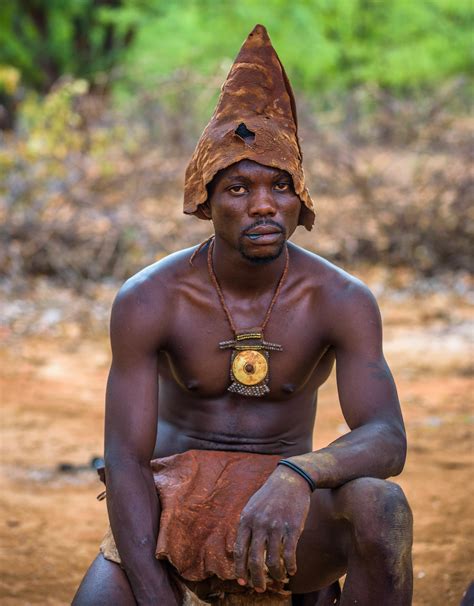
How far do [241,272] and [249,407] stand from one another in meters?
0.38

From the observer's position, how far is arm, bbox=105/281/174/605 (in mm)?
2498

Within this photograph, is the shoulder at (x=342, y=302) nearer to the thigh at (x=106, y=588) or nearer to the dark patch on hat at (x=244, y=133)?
the dark patch on hat at (x=244, y=133)

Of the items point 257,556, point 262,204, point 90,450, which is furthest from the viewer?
point 90,450

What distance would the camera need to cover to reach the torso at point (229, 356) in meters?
2.75

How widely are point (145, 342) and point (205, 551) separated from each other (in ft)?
1.85

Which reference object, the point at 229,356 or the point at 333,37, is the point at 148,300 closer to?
the point at 229,356

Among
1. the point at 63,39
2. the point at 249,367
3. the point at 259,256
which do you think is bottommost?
the point at 249,367

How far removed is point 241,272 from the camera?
9.09 ft

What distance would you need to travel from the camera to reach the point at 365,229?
9641 mm

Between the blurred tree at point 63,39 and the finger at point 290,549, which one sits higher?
the blurred tree at point 63,39

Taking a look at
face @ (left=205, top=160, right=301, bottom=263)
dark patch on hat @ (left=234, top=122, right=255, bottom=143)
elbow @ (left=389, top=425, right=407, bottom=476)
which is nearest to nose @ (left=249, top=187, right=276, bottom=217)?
face @ (left=205, top=160, right=301, bottom=263)

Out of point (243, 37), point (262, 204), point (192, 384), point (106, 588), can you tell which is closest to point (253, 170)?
point (262, 204)

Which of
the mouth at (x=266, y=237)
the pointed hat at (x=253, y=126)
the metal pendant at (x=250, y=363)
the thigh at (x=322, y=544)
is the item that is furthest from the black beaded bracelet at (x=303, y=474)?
the pointed hat at (x=253, y=126)

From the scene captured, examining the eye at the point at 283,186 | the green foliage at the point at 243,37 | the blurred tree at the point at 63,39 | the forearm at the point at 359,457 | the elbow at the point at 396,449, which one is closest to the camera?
the forearm at the point at 359,457
